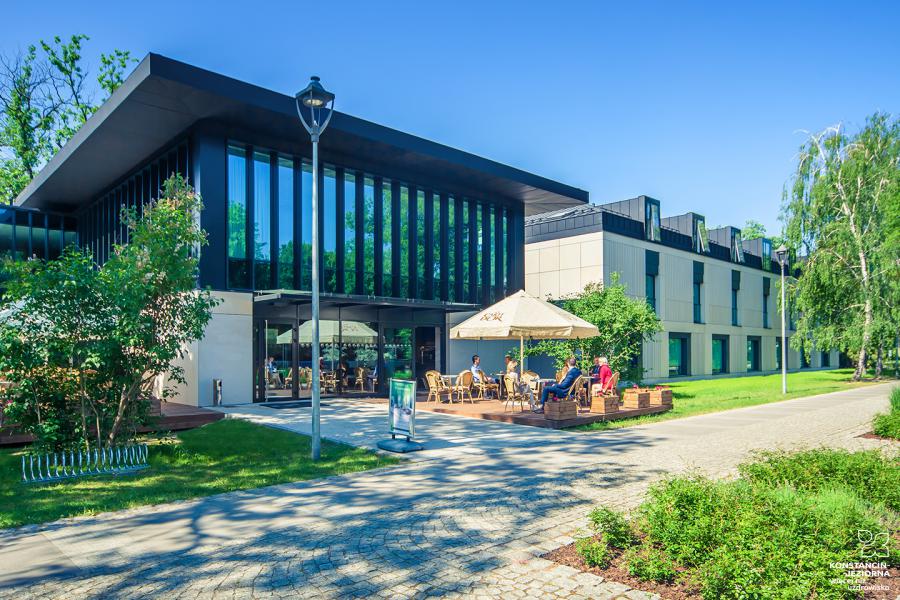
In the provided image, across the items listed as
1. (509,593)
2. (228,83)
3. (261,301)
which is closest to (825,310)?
(261,301)

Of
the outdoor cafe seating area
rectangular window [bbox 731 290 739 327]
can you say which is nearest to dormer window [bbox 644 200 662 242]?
rectangular window [bbox 731 290 739 327]

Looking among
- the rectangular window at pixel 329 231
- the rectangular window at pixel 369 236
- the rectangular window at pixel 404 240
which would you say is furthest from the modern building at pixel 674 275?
the rectangular window at pixel 329 231

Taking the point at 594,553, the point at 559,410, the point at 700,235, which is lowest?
the point at 559,410

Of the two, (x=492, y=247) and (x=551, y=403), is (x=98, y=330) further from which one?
(x=492, y=247)

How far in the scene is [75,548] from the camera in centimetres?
549

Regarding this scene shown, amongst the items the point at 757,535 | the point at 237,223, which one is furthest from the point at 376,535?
the point at 237,223

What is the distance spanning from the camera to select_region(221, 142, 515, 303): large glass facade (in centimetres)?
1953

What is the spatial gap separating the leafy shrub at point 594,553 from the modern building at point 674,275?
19045mm

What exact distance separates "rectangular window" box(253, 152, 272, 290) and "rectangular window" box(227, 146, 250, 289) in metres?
0.34

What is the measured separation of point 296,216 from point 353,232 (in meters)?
2.36

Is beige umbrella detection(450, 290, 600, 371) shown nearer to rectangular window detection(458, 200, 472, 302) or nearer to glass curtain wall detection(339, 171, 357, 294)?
glass curtain wall detection(339, 171, 357, 294)

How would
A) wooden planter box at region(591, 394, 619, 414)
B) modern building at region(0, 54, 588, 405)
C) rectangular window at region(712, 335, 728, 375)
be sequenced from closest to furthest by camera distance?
wooden planter box at region(591, 394, 619, 414)
modern building at region(0, 54, 588, 405)
rectangular window at region(712, 335, 728, 375)

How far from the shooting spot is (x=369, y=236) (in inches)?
893
